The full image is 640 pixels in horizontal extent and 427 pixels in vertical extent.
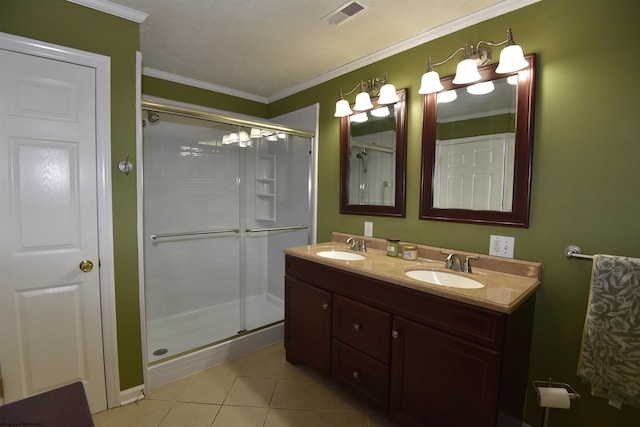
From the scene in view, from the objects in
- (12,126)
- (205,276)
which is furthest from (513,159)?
(205,276)

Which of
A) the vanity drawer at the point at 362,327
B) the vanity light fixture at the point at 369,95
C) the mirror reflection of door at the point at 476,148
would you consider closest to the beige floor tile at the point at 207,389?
the vanity drawer at the point at 362,327

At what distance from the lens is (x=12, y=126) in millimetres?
1476

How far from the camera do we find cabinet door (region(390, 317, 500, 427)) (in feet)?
4.07

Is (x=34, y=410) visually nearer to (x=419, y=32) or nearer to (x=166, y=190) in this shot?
(x=166, y=190)

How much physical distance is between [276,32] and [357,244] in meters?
1.56

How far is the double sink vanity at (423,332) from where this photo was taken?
49.2 inches

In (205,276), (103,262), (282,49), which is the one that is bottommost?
(205,276)

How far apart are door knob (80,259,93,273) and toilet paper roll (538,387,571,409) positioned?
7.54 feet

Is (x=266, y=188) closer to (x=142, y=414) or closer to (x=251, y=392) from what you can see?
(x=251, y=392)

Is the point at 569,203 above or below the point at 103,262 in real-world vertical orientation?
above

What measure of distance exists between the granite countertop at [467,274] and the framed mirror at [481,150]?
232 mm

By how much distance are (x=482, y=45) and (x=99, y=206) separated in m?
2.34

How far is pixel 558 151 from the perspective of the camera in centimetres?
147

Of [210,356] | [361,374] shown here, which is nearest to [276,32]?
[361,374]
